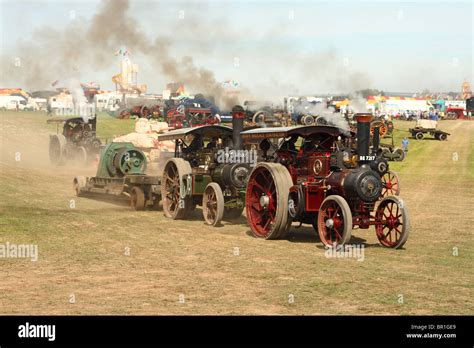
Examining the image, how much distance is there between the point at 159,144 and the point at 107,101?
66.1 metres

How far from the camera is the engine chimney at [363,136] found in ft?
46.3

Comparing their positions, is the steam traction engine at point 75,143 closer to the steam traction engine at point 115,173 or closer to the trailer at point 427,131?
the steam traction engine at point 115,173

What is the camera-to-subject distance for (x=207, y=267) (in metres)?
12.4

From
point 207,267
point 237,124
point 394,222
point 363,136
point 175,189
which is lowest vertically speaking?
point 207,267

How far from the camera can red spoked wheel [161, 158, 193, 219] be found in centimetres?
1880

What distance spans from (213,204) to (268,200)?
2.57m

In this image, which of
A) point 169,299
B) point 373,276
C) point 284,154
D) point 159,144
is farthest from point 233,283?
point 159,144

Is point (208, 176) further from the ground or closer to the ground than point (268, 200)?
further from the ground

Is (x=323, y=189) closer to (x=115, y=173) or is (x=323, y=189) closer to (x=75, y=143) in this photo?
(x=115, y=173)

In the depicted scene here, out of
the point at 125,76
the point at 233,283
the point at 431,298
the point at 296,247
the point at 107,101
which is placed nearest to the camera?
the point at 431,298

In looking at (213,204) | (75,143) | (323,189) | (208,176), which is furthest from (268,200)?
(75,143)

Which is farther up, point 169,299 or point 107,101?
point 107,101
